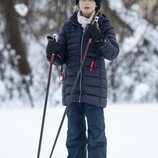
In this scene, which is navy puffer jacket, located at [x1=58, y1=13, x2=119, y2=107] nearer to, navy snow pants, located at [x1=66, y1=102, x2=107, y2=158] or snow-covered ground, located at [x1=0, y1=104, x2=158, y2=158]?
navy snow pants, located at [x1=66, y1=102, x2=107, y2=158]

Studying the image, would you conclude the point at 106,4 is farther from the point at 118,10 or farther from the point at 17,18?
the point at 17,18

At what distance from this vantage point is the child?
444 centimetres

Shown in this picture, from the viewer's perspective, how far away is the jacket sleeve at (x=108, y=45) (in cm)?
433

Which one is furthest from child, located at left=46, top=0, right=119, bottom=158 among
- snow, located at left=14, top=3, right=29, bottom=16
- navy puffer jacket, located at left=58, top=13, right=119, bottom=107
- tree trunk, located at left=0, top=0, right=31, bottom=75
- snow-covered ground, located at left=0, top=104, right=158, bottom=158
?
tree trunk, located at left=0, top=0, right=31, bottom=75

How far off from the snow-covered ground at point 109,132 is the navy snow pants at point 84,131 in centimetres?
102

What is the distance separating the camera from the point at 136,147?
6008 millimetres

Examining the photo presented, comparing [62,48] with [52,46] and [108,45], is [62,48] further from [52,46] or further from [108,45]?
[108,45]

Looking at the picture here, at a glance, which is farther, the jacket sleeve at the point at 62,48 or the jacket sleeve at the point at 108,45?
the jacket sleeve at the point at 62,48

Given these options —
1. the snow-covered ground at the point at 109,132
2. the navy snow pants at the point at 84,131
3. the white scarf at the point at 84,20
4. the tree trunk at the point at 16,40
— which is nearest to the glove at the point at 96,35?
the white scarf at the point at 84,20

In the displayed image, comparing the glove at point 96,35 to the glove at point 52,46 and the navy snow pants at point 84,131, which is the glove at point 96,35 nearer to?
the glove at point 52,46

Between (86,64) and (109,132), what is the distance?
7.62 ft

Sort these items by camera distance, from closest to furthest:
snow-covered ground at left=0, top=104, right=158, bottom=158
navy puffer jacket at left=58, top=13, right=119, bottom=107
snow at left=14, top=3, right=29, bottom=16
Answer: navy puffer jacket at left=58, top=13, right=119, bottom=107, snow-covered ground at left=0, top=104, right=158, bottom=158, snow at left=14, top=3, right=29, bottom=16

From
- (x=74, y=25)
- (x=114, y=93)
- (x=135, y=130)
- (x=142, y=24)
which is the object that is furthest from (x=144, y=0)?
(x=74, y=25)

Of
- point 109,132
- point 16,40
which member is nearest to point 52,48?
point 109,132
